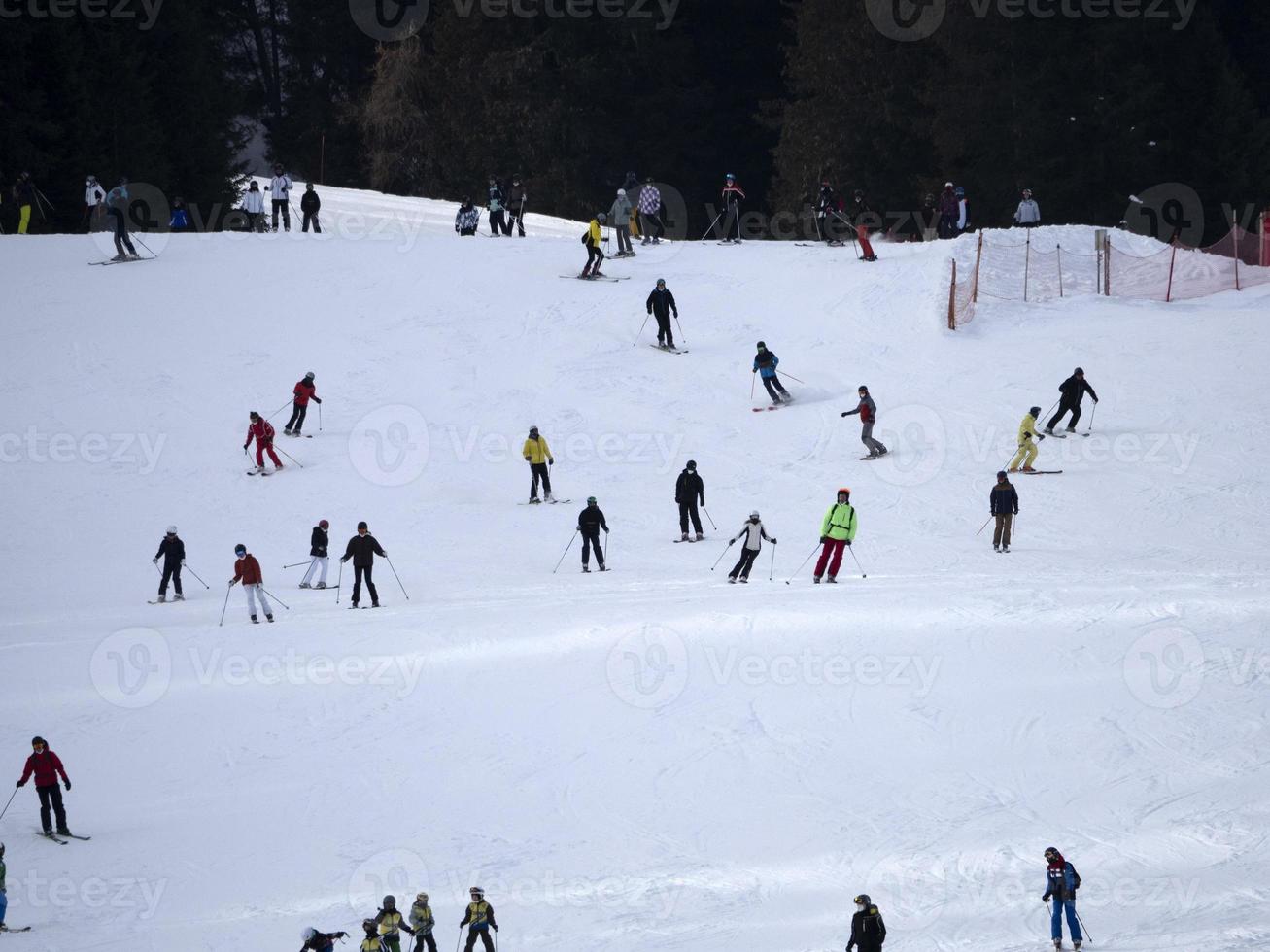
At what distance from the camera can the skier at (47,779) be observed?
14.5 m

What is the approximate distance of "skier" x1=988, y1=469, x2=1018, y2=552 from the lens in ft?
67.8

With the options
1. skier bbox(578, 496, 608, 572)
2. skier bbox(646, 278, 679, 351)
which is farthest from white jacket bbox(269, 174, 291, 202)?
skier bbox(578, 496, 608, 572)

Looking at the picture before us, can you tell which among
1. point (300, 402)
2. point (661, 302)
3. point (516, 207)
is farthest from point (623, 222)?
point (300, 402)

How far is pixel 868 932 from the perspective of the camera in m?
12.1

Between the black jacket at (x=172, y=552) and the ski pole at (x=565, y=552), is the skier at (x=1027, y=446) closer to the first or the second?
the ski pole at (x=565, y=552)

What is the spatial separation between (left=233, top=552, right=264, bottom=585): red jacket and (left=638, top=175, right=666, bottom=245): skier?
1758 cm

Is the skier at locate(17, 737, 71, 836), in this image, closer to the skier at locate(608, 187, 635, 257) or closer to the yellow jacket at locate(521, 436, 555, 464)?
the yellow jacket at locate(521, 436, 555, 464)

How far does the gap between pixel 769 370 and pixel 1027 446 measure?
17.3ft

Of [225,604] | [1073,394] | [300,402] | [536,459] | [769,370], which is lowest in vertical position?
[225,604]

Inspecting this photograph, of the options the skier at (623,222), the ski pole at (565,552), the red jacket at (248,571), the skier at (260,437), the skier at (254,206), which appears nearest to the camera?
the red jacket at (248,571)

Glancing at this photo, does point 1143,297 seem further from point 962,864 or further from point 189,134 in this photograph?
point 189,134

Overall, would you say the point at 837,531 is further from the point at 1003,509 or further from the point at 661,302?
the point at 661,302

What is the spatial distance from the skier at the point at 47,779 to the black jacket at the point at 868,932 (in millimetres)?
7471

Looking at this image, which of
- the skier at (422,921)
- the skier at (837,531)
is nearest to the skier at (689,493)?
the skier at (837,531)
